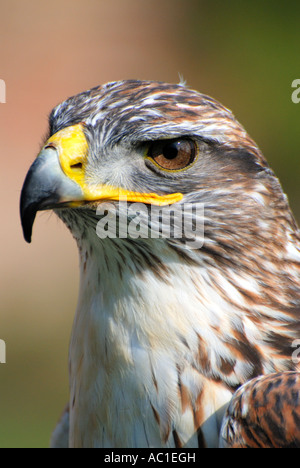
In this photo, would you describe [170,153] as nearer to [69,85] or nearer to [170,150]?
[170,150]

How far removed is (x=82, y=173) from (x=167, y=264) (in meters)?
0.45

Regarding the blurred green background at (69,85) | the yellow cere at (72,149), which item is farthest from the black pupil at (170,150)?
the blurred green background at (69,85)

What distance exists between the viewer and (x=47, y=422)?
21.6 feet

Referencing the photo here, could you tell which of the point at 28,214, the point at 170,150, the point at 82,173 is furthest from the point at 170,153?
the point at 28,214

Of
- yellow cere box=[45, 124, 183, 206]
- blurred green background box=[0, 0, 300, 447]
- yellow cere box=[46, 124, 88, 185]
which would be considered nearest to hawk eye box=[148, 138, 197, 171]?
yellow cere box=[45, 124, 183, 206]

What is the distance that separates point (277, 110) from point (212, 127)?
6686mm

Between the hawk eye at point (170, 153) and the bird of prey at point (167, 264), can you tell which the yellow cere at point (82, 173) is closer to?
the bird of prey at point (167, 264)

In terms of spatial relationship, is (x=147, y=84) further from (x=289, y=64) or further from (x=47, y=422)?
(x=289, y=64)

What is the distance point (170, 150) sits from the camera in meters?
2.53

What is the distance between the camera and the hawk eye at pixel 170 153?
2.53 metres

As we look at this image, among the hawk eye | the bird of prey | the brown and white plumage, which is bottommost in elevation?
the brown and white plumage

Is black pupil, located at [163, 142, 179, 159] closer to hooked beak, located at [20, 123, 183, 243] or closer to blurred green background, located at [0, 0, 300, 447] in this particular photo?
hooked beak, located at [20, 123, 183, 243]

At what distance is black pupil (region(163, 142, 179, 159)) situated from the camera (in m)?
2.53
